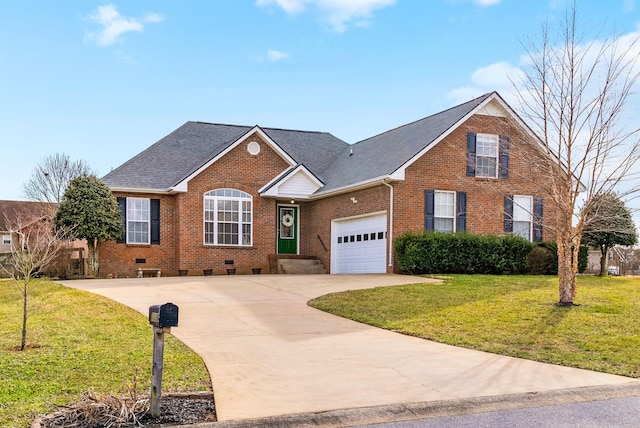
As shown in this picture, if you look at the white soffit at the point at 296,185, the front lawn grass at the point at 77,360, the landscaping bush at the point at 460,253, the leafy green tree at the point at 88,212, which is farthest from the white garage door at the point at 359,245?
the front lawn grass at the point at 77,360

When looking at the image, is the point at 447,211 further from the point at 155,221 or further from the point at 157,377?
the point at 157,377

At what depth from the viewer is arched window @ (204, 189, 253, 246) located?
24.6 meters

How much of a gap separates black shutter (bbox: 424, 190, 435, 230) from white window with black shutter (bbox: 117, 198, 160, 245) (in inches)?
411

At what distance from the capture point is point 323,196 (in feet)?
82.2

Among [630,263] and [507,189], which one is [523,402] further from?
[630,263]

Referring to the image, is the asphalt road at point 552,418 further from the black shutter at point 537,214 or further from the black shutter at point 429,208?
the black shutter at point 537,214

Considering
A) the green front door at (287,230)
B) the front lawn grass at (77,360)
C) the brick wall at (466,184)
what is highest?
the brick wall at (466,184)

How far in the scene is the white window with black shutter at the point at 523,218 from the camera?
23.1 meters

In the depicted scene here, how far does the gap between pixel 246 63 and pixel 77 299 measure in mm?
7863

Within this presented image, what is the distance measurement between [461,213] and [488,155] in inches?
100

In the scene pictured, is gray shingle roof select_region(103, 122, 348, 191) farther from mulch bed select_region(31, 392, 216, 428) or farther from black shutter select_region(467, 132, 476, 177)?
mulch bed select_region(31, 392, 216, 428)

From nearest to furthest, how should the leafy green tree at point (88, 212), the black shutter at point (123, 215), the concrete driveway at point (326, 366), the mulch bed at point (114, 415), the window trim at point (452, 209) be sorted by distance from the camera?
the mulch bed at point (114, 415), the concrete driveway at point (326, 366), the window trim at point (452, 209), the leafy green tree at point (88, 212), the black shutter at point (123, 215)

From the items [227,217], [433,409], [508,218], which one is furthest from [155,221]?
[433,409]

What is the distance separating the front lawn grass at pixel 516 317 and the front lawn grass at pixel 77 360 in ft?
14.2
